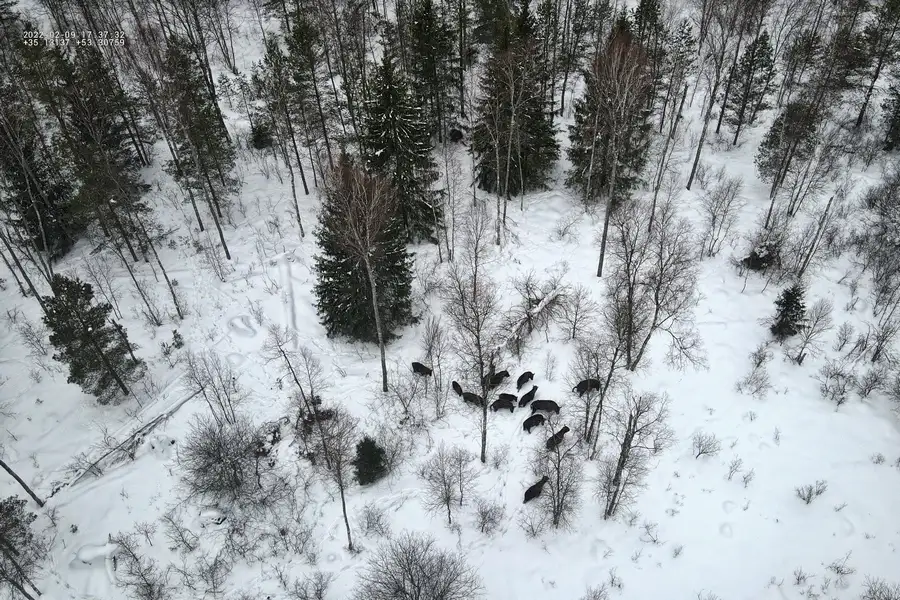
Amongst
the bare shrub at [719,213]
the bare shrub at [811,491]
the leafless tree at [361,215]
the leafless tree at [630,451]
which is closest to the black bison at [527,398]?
the leafless tree at [630,451]

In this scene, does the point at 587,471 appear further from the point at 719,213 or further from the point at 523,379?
the point at 719,213

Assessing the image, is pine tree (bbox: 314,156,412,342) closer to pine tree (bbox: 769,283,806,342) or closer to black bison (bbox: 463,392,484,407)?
black bison (bbox: 463,392,484,407)

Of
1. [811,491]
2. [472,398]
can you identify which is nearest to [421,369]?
[472,398]

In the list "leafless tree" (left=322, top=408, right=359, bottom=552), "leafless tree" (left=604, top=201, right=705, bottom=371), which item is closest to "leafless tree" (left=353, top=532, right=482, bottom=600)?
"leafless tree" (left=322, top=408, right=359, bottom=552)

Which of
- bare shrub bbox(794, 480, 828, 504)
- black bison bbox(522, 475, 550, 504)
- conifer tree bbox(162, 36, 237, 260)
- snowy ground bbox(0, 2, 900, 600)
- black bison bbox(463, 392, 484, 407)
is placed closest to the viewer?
snowy ground bbox(0, 2, 900, 600)

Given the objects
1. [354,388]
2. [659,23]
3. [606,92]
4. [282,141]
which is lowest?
[354,388]

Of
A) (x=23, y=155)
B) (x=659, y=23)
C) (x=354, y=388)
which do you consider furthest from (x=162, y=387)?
(x=659, y=23)

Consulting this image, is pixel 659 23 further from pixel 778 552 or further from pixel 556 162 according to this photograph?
pixel 778 552
